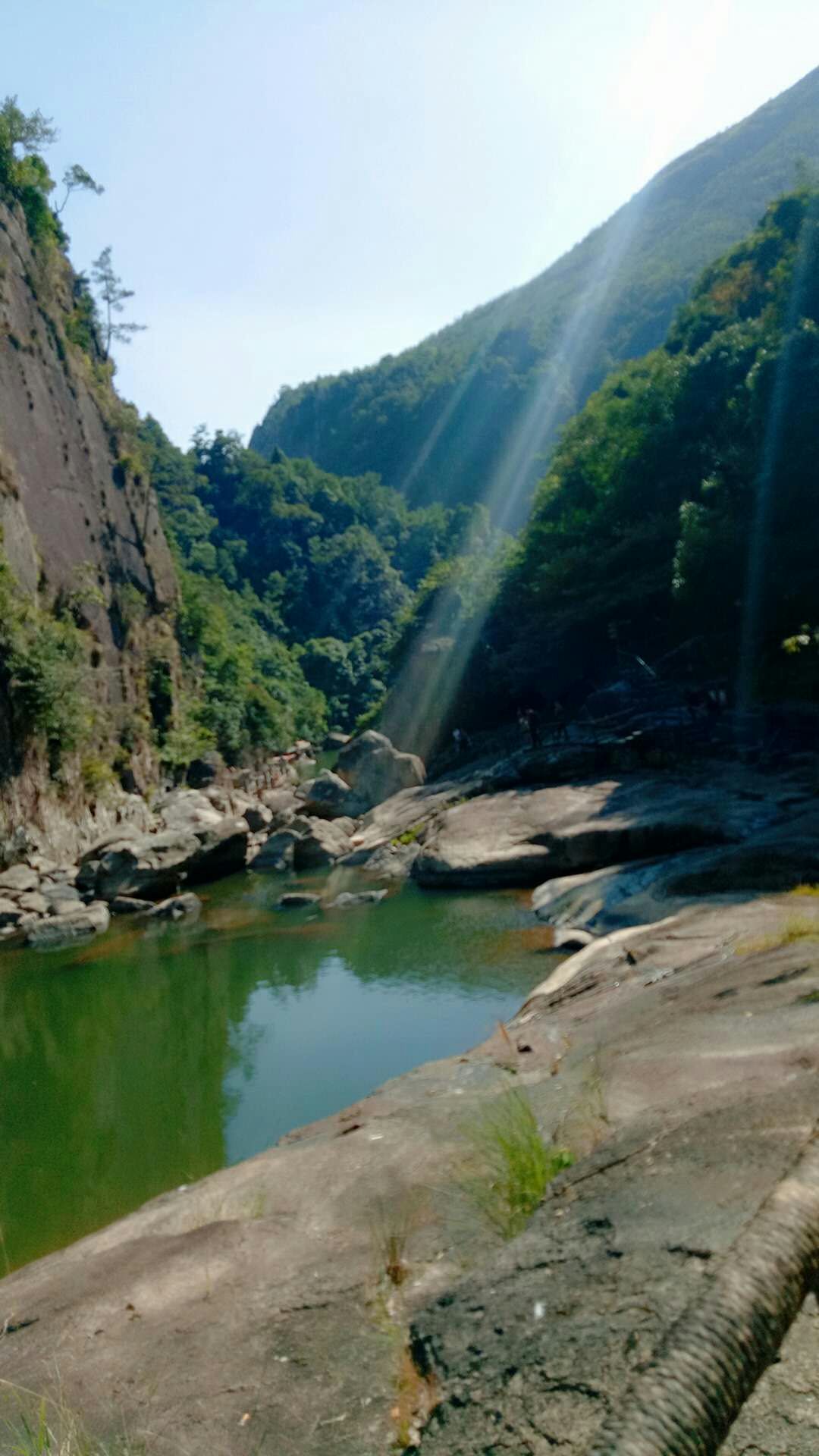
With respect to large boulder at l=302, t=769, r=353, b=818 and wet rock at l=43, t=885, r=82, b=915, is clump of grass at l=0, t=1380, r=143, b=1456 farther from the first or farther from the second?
large boulder at l=302, t=769, r=353, b=818

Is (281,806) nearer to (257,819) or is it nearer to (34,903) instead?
(257,819)

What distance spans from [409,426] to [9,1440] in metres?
145

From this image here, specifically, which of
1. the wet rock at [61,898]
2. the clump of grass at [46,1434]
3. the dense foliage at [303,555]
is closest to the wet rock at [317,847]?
the wet rock at [61,898]

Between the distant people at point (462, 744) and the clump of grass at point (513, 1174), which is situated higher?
the clump of grass at point (513, 1174)

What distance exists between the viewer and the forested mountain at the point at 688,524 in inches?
997

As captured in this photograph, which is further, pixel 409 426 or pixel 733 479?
pixel 409 426

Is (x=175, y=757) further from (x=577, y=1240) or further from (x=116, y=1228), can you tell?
(x=577, y=1240)

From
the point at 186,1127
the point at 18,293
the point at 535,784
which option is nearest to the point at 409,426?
the point at 18,293

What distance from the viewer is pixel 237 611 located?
80.4 m

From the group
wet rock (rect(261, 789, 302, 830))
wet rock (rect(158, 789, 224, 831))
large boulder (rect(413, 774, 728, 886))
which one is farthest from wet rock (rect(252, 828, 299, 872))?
large boulder (rect(413, 774, 728, 886))

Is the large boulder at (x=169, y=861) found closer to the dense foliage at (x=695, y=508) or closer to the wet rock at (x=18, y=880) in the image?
the wet rock at (x=18, y=880)

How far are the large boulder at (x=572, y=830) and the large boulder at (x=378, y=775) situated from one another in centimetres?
905

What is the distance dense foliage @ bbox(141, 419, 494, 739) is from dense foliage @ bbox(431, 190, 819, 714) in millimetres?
21309

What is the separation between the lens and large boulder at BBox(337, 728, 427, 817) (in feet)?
Answer: 104
